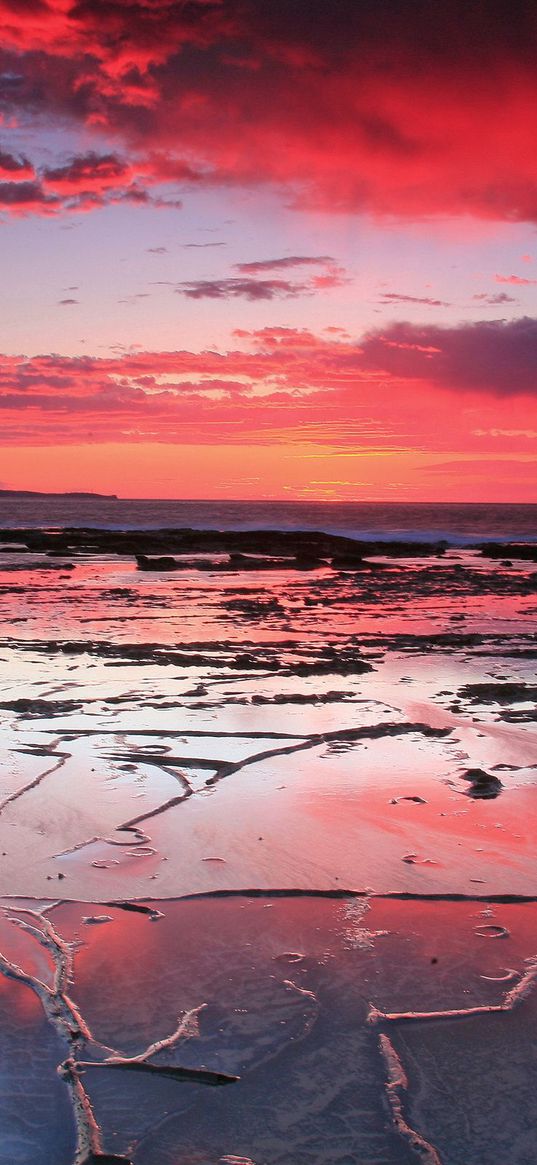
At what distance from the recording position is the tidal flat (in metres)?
2.71

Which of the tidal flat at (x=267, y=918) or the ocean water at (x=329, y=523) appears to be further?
the ocean water at (x=329, y=523)

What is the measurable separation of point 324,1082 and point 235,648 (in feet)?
30.6

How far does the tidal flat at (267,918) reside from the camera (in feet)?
8.87

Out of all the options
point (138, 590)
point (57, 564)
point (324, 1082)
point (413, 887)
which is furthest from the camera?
point (57, 564)

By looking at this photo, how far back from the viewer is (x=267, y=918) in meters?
4.01

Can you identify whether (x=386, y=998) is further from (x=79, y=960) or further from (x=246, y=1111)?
(x=79, y=960)

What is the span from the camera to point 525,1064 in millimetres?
2934

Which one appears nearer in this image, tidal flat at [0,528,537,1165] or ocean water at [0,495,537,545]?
tidal flat at [0,528,537,1165]

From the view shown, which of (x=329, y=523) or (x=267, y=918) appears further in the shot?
(x=329, y=523)

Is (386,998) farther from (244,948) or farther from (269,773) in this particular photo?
(269,773)

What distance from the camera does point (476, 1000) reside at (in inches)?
130

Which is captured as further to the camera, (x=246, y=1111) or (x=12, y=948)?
(x=12, y=948)

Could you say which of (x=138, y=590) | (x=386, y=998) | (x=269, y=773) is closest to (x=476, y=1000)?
(x=386, y=998)

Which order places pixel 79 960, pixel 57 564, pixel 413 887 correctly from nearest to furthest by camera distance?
pixel 79 960 → pixel 413 887 → pixel 57 564
